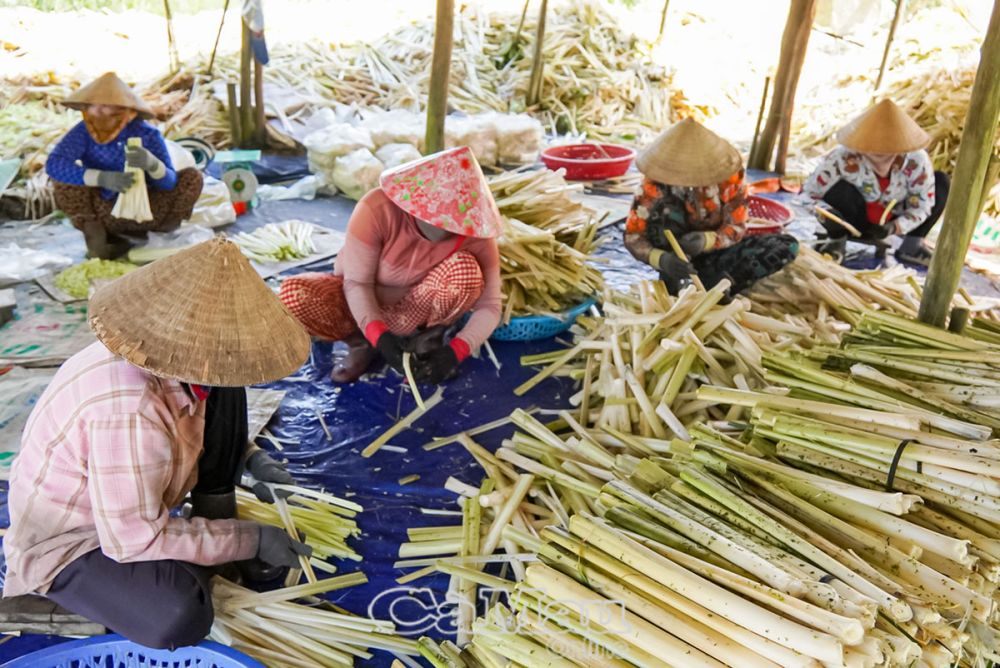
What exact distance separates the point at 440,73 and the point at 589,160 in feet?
8.20

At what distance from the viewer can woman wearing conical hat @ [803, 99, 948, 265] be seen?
4.83 metres

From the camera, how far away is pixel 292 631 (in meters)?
2.11

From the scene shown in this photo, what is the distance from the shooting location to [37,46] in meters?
8.88

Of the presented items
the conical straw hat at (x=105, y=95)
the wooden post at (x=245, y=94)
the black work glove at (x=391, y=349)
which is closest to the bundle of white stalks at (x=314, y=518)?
the black work glove at (x=391, y=349)

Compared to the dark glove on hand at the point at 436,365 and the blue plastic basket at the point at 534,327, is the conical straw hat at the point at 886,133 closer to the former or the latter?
the blue plastic basket at the point at 534,327

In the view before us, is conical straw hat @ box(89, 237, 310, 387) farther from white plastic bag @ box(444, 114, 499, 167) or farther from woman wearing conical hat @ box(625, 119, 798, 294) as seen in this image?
white plastic bag @ box(444, 114, 499, 167)

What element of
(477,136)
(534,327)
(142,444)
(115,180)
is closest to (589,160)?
(477,136)

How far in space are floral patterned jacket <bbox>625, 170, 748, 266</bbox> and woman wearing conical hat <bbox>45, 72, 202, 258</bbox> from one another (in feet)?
9.15

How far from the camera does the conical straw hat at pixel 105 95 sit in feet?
13.8

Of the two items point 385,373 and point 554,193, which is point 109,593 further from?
point 554,193

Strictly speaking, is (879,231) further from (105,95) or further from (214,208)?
(105,95)

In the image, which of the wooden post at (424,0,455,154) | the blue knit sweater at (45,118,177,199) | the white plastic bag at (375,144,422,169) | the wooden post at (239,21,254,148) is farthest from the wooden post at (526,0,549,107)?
the blue knit sweater at (45,118,177,199)

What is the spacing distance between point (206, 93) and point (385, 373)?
582 cm

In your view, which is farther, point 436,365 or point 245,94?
point 245,94
